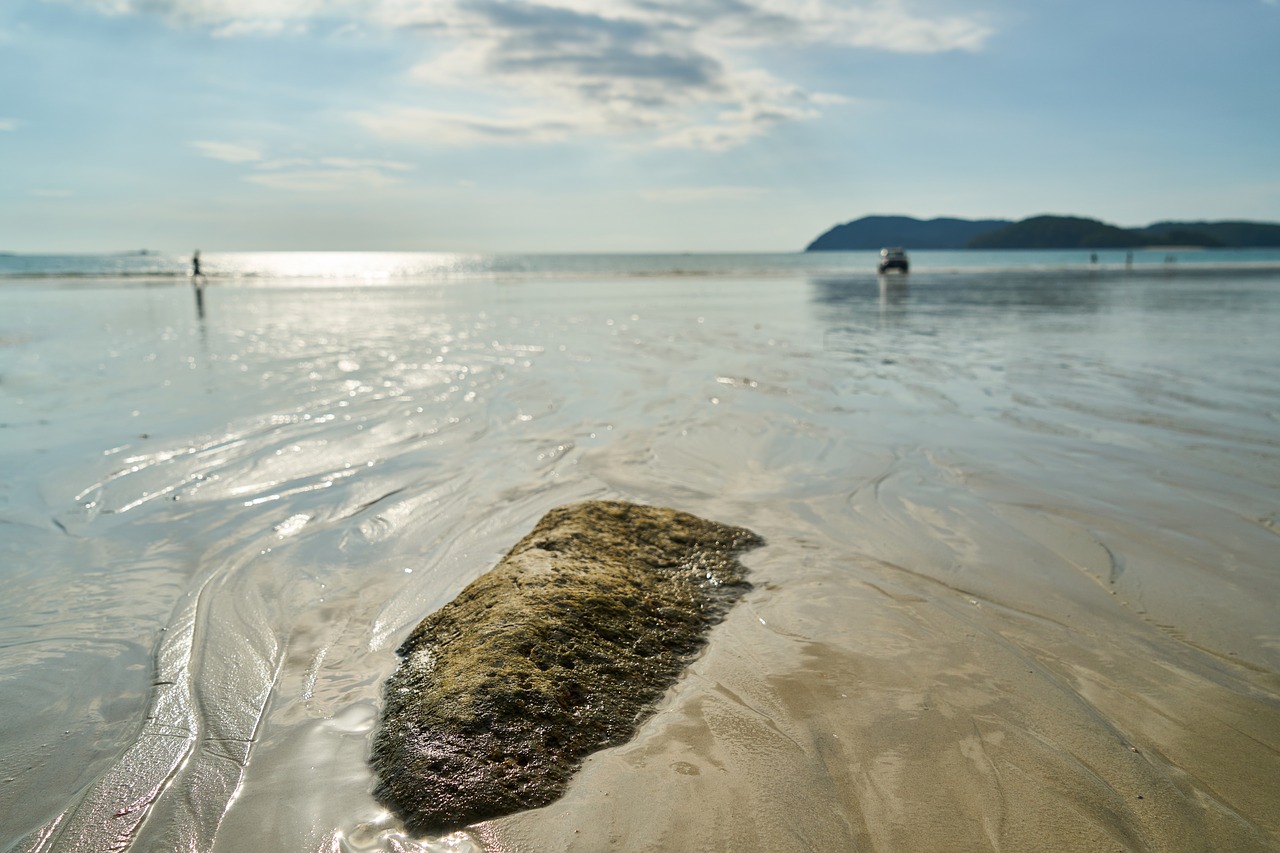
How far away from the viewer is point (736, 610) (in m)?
3.95

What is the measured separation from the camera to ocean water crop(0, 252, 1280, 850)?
2551 millimetres

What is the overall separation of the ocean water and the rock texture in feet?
0.36

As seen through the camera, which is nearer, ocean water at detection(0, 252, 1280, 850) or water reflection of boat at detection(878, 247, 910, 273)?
ocean water at detection(0, 252, 1280, 850)

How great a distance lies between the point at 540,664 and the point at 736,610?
124 cm

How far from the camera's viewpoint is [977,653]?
3516mm

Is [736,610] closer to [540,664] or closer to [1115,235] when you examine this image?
[540,664]

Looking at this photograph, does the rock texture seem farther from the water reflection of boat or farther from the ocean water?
the water reflection of boat

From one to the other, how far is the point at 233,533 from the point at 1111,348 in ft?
45.8

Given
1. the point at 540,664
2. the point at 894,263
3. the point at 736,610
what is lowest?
the point at 736,610

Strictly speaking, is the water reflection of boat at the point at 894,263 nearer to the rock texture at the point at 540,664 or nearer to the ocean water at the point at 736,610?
the ocean water at the point at 736,610

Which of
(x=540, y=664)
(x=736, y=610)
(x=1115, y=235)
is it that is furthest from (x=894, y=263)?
(x=1115, y=235)

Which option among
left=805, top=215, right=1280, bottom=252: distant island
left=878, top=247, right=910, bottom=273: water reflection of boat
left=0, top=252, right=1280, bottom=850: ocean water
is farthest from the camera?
left=805, top=215, right=1280, bottom=252: distant island

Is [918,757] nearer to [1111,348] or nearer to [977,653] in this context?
[977,653]


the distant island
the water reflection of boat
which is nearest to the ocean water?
the water reflection of boat
